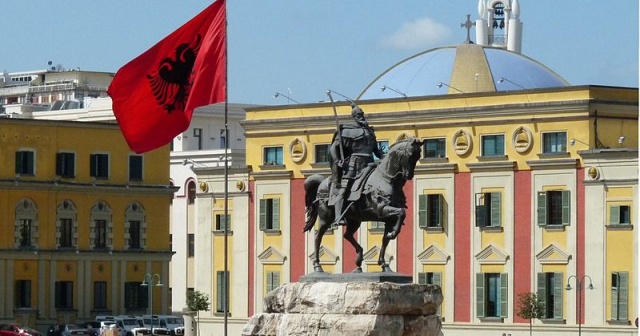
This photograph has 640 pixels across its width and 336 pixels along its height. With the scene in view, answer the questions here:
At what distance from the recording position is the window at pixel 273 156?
98.8 metres

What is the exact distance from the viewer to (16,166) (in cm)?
10494

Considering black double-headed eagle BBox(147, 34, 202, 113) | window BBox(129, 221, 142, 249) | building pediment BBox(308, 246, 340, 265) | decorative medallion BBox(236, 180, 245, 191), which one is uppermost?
black double-headed eagle BBox(147, 34, 202, 113)

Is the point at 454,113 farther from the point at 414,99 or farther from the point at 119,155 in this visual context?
the point at 119,155

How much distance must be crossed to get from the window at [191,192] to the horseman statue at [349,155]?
79834 millimetres

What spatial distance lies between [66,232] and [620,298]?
31613mm

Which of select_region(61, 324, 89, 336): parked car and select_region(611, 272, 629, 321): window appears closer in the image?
select_region(611, 272, 629, 321): window

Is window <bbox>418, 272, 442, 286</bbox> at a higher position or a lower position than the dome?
lower

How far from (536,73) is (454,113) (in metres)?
9.15

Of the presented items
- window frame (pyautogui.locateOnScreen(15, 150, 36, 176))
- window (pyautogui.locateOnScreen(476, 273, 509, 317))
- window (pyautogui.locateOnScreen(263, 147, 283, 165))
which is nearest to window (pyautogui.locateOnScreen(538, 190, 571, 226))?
window (pyautogui.locateOnScreen(476, 273, 509, 317))

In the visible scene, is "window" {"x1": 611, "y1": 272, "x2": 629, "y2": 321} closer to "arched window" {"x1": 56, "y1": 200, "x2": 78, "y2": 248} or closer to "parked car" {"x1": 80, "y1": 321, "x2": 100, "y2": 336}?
"parked car" {"x1": 80, "y1": 321, "x2": 100, "y2": 336}

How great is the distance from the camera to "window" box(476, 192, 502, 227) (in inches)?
3583

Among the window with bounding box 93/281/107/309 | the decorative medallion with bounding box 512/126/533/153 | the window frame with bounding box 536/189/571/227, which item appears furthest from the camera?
the window with bounding box 93/281/107/309

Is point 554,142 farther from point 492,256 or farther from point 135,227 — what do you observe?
Result: point 135,227

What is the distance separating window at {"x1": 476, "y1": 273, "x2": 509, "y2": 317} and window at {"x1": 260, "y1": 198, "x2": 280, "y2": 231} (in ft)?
36.5
